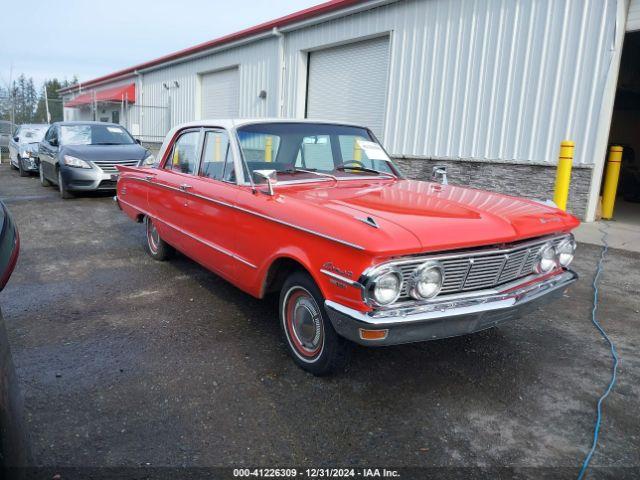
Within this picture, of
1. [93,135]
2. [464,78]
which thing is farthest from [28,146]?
[464,78]

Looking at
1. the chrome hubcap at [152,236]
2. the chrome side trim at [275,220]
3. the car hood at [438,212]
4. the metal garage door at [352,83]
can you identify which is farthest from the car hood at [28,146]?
the car hood at [438,212]

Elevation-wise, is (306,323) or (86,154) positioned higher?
(86,154)

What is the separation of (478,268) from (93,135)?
10541 millimetres

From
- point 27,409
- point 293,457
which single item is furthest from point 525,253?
point 27,409


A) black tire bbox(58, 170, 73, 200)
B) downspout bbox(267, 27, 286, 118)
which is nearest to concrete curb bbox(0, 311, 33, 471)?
black tire bbox(58, 170, 73, 200)

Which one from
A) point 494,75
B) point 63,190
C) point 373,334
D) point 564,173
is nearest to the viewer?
point 373,334

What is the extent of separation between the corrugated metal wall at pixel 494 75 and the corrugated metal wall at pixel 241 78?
11.7ft

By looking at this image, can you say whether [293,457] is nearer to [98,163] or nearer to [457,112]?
[457,112]

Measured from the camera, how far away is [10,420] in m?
1.66

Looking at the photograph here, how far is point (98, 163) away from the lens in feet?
33.1

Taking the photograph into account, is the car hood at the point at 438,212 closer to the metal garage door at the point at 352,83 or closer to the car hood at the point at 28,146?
the metal garage door at the point at 352,83

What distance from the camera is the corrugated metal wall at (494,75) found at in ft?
25.7

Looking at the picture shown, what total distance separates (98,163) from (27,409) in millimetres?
8282

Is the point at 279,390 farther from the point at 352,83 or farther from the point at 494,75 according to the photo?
the point at 352,83
